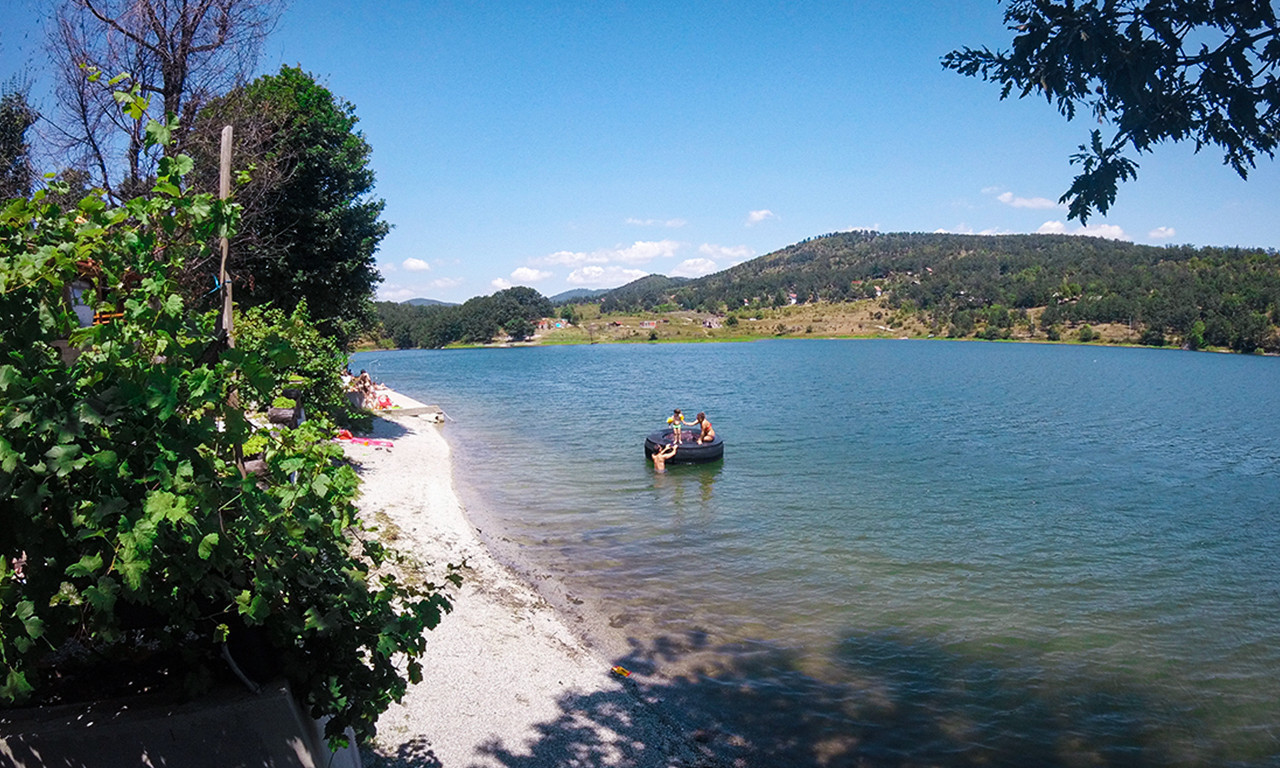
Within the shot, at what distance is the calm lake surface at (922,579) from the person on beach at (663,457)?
44cm

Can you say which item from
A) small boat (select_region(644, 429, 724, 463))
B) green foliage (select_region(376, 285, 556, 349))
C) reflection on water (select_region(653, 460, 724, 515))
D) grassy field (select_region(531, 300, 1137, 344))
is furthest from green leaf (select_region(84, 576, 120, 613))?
green foliage (select_region(376, 285, 556, 349))

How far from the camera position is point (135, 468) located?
2957 mm

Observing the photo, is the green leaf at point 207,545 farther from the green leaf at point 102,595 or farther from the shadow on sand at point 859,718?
the shadow on sand at point 859,718

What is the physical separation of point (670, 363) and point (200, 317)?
295ft

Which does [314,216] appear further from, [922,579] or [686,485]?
[922,579]

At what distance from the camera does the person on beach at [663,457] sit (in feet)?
77.7

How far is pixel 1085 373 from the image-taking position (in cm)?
7156

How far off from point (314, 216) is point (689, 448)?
1342cm

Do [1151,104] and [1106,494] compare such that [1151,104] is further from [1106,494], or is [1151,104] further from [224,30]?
[1106,494]

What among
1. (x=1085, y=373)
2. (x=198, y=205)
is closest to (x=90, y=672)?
(x=198, y=205)

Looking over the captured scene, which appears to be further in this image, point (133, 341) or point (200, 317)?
point (200, 317)

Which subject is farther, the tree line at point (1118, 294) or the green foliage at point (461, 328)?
the green foliage at point (461, 328)

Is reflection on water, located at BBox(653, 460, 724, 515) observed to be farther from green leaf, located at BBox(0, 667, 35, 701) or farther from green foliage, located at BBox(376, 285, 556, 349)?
green foliage, located at BBox(376, 285, 556, 349)

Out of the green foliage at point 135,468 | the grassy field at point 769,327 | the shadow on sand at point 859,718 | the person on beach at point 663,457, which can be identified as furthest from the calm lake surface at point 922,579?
the grassy field at point 769,327
